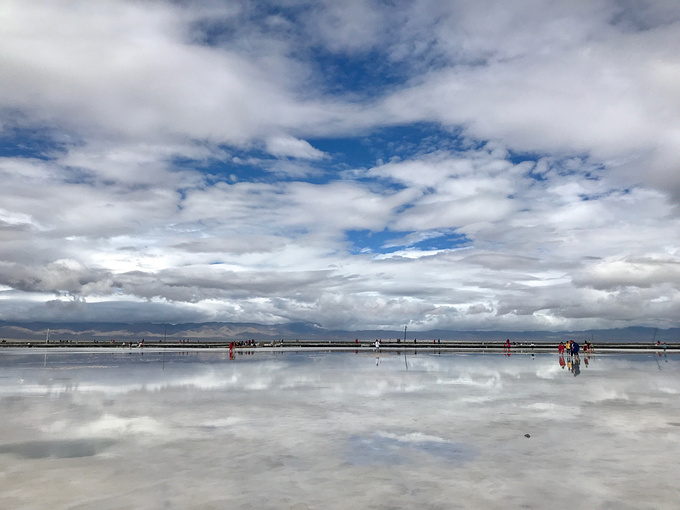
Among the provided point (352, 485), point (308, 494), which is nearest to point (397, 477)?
point (352, 485)

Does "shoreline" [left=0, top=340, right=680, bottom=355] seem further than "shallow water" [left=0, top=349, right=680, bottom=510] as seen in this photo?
Yes

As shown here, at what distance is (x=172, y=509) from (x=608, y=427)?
12480mm

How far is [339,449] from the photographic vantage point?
A: 1170 centimetres

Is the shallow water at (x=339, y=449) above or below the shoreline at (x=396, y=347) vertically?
above

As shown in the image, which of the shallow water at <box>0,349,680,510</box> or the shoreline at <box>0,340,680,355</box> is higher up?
the shallow water at <box>0,349,680,510</box>

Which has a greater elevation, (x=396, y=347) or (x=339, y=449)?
(x=339, y=449)

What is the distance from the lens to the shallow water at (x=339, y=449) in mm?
8438

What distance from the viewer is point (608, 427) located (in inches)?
561

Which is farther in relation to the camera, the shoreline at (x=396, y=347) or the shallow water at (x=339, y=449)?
the shoreline at (x=396, y=347)

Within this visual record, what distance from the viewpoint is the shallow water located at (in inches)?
332

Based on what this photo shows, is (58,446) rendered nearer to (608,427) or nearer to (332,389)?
(332,389)

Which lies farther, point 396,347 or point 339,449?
point 396,347

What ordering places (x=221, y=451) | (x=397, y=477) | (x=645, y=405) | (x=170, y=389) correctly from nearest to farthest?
1. (x=397, y=477)
2. (x=221, y=451)
3. (x=645, y=405)
4. (x=170, y=389)

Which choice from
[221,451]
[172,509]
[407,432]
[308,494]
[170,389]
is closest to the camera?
[172,509]
